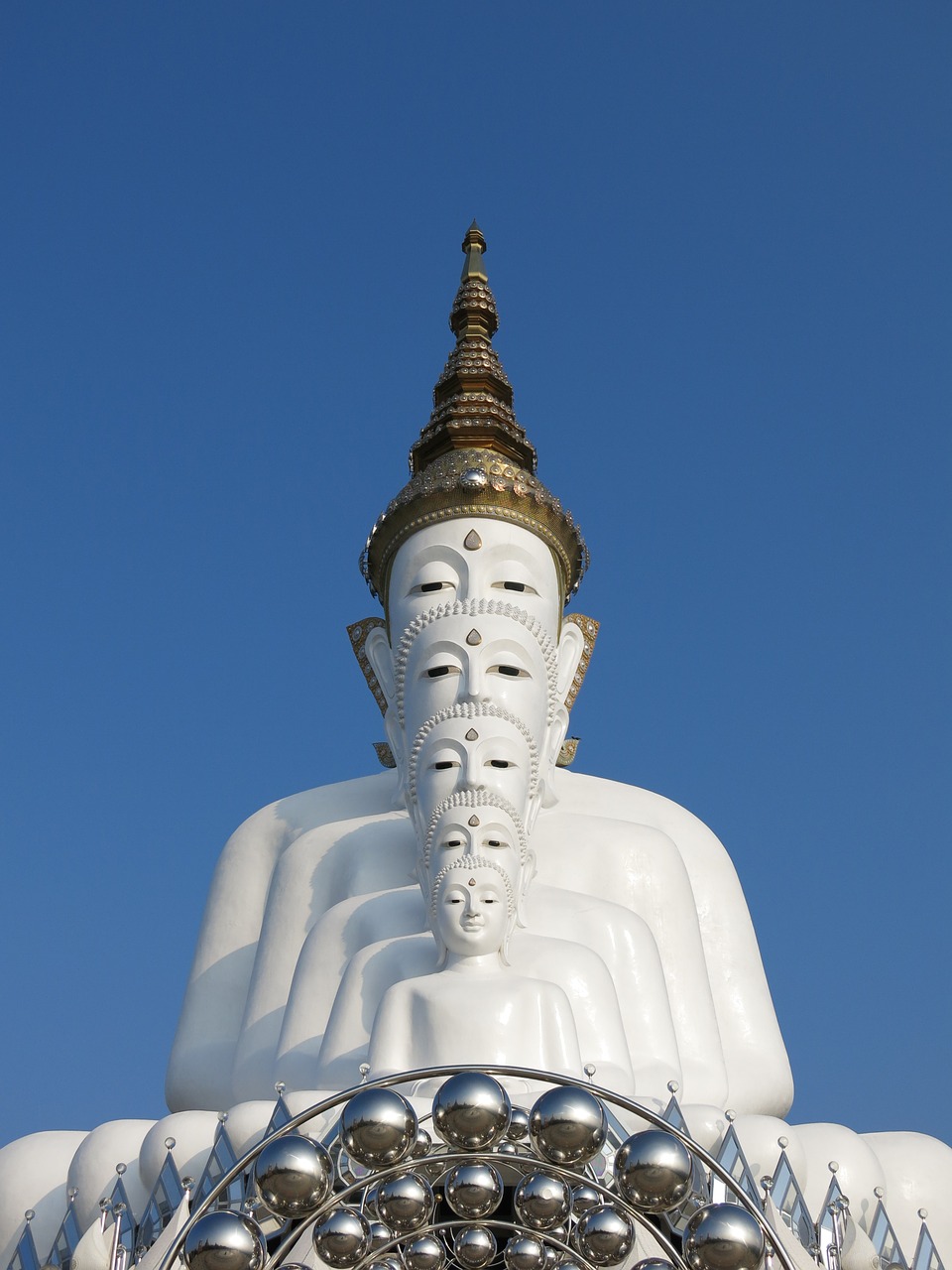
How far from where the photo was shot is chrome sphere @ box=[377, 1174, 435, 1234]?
3805 mm

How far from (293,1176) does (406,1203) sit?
39 centimetres

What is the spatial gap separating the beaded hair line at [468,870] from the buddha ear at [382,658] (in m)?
2.22

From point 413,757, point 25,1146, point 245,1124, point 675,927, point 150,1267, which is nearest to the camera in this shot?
point 150,1267

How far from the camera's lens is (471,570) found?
811cm

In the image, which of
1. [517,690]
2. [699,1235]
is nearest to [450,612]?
[517,690]

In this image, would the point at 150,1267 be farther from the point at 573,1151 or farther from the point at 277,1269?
the point at 573,1151

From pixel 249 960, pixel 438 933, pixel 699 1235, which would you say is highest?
pixel 249 960

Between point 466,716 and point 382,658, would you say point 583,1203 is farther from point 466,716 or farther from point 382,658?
point 382,658

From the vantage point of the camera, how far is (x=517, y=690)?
7.79 metres

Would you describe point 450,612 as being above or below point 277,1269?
above

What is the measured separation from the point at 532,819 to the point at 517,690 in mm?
812

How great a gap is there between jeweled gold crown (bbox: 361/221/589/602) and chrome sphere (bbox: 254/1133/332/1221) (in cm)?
510

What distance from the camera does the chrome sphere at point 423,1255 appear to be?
425 cm

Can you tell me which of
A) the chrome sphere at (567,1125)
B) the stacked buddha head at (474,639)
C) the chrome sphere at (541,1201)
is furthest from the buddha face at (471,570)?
the chrome sphere at (567,1125)
